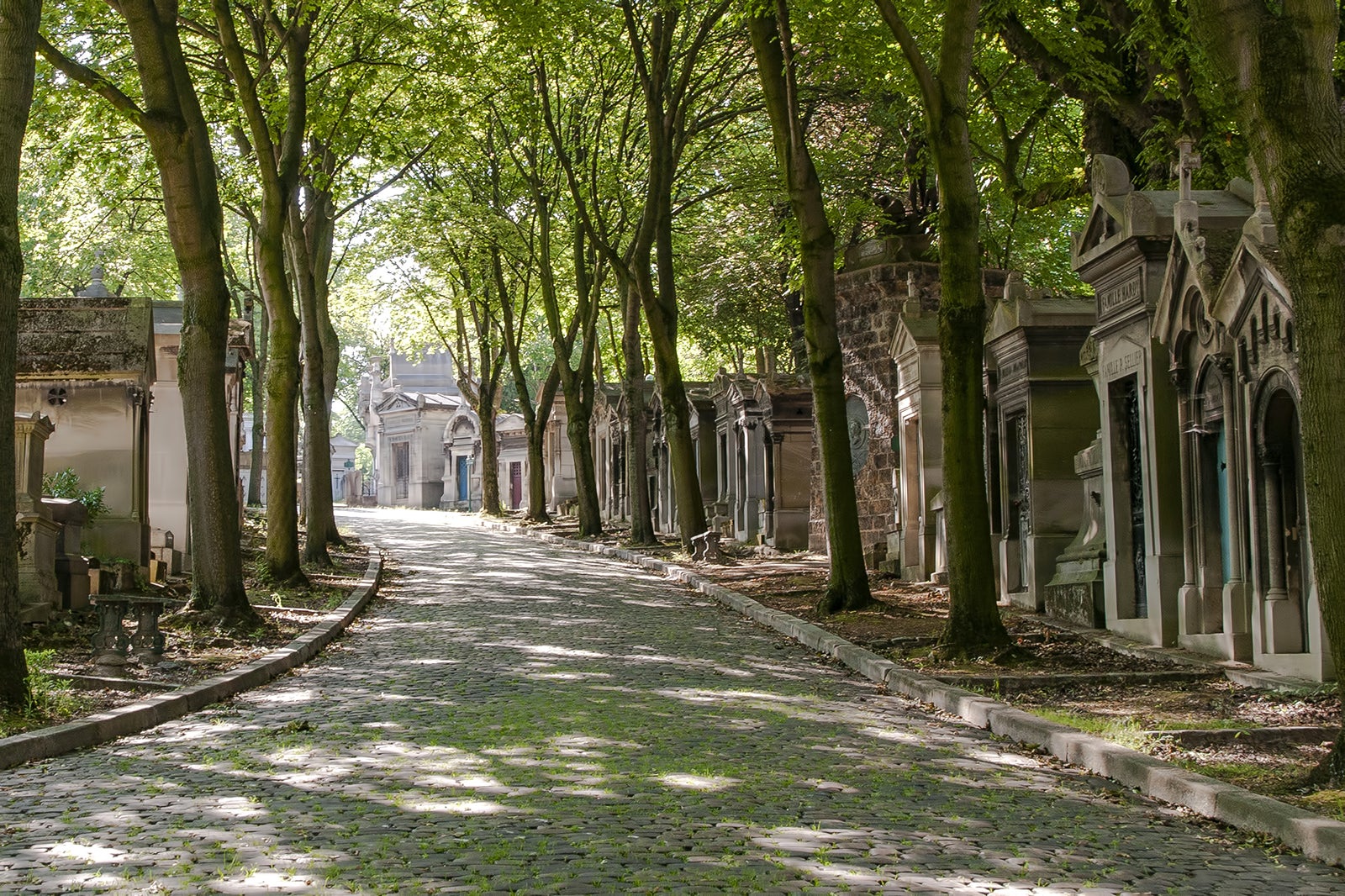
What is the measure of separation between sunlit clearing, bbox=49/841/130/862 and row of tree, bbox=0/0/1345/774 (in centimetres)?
325

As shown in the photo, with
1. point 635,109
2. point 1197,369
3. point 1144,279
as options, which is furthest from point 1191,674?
point 635,109

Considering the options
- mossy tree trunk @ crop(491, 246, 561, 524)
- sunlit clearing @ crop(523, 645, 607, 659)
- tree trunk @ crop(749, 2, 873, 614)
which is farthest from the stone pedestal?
mossy tree trunk @ crop(491, 246, 561, 524)

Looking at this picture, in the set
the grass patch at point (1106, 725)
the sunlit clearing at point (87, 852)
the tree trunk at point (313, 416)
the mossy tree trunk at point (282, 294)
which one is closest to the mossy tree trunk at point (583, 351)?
the tree trunk at point (313, 416)

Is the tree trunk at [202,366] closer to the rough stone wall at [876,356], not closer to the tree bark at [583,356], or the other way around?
the rough stone wall at [876,356]

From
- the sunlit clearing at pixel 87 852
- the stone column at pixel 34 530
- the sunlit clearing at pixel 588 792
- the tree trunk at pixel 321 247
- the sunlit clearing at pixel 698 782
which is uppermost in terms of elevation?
the tree trunk at pixel 321 247

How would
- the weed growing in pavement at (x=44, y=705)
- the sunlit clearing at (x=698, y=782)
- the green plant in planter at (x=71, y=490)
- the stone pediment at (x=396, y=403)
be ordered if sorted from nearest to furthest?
the sunlit clearing at (x=698, y=782), the weed growing in pavement at (x=44, y=705), the green plant in planter at (x=71, y=490), the stone pediment at (x=396, y=403)

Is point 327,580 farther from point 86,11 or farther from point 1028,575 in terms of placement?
point 1028,575

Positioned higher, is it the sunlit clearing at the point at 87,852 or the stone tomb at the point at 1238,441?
the stone tomb at the point at 1238,441

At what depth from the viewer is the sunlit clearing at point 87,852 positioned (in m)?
5.05

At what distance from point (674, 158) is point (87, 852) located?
2019 cm

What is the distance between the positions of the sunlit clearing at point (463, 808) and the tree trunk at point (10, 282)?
3476 millimetres

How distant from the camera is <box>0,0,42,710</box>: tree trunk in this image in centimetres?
816

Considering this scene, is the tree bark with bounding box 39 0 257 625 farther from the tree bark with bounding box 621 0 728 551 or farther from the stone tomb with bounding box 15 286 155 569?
the tree bark with bounding box 621 0 728 551

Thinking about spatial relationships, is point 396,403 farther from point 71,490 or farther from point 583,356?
point 71,490
